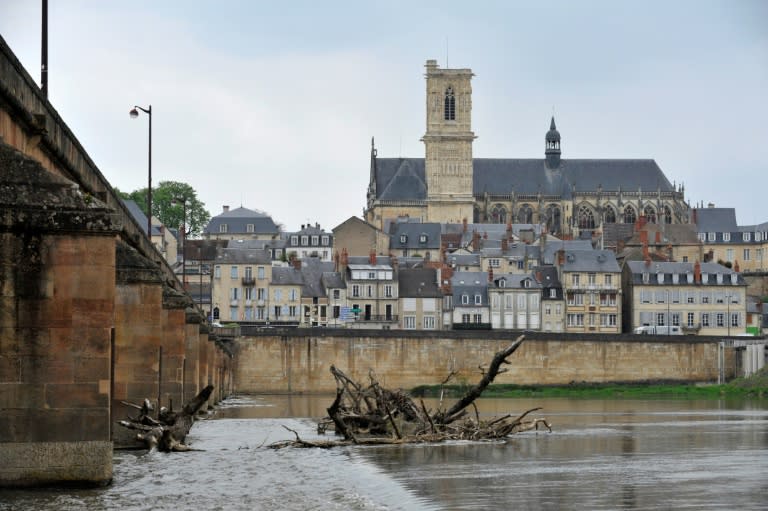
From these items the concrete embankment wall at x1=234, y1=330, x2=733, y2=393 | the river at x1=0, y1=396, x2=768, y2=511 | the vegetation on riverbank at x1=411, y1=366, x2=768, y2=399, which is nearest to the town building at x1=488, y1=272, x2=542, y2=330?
the concrete embankment wall at x1=234, y1=330, x2=733, y2=393

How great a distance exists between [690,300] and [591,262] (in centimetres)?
883

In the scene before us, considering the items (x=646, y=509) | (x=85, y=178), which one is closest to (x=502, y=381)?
(x=85, y=178)

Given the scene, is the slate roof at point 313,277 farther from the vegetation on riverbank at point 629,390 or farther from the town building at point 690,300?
the town building at point 690,300

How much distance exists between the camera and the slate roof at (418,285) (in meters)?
128

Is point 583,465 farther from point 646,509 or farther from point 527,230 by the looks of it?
point 527,230

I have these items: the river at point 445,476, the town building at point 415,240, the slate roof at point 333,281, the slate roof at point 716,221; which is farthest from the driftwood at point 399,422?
the slate roof at point 716,221

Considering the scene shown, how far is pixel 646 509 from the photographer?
68.6ft

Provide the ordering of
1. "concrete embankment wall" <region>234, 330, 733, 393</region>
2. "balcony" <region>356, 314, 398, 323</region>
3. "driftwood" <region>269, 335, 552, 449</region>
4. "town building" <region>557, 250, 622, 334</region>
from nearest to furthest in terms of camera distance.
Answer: "driftwood" <region>269, 335, 552, 449</region> < "concrete embankment wall" <region>234, 330, 733, 393</region> < "balcony" <region>356, 314, 398, 323</region> < "town building" <region>557, 250, 622, 334</region>

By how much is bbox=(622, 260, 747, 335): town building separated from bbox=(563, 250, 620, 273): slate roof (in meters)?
2.78

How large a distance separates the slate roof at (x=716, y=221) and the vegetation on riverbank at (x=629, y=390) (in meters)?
62.0

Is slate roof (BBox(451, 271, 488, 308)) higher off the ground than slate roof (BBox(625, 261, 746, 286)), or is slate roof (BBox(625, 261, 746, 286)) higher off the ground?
slate roof (BBox(625, 261, 746, 286))

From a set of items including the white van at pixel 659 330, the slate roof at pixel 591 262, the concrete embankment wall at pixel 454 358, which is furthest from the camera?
the slate roof at pixel 591 262

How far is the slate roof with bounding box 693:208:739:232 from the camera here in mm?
168125

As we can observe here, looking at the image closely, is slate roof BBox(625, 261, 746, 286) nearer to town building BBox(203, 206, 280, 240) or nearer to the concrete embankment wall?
the concrete embankment wall
